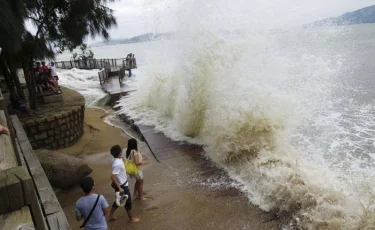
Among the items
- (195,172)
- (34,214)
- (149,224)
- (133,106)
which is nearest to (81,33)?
(133,106)

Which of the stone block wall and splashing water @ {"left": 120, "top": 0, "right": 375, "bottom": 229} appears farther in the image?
the stone block wall

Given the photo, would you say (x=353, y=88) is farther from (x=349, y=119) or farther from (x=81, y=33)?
(x=81, y=33)

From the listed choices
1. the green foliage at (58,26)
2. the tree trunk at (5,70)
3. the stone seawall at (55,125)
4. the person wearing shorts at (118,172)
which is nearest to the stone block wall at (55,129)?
the stone seawall at (55,125)

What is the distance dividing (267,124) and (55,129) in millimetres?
5244

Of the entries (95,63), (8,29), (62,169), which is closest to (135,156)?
(62,169)

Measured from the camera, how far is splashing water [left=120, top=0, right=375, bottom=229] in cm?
453

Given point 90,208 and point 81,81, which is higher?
point 90,208

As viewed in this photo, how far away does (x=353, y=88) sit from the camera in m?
14.7

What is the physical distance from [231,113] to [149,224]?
3.57 meters

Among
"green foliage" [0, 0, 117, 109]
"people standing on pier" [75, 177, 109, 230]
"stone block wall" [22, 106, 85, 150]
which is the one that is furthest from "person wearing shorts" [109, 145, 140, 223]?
"green foliage" [0, 0, 117, 109]

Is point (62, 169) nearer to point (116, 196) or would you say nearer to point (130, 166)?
point (130, 166)

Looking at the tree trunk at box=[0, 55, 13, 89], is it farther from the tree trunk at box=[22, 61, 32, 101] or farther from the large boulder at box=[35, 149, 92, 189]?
the large boulder at box=[35, 149, 92, 189]

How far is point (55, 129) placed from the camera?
787 centimetres

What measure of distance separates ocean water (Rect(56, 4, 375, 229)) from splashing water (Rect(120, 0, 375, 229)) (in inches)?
0.7
